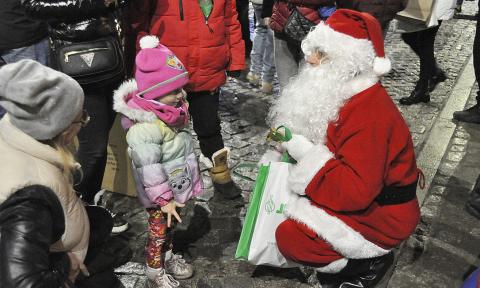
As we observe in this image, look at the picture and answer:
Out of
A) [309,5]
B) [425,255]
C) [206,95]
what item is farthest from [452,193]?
[206,95]

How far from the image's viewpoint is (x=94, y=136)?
2.88 meters

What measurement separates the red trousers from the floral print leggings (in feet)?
2.21

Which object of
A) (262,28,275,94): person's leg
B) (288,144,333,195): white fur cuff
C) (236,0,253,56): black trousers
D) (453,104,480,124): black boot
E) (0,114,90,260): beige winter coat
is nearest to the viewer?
(0,114,90,260): beige winter coat

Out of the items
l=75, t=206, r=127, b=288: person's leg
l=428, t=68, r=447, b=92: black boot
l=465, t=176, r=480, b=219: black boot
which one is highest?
l=465, t=176, r=480, b=219: black boot

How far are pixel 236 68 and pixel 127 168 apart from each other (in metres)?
1.09

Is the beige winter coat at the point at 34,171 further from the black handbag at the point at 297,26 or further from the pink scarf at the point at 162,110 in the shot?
the black handbag at the point at 297,26

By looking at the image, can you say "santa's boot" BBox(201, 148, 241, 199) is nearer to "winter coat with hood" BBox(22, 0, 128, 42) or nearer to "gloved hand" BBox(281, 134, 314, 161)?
"gloved hand" BBox(281, 134, 314, 161)

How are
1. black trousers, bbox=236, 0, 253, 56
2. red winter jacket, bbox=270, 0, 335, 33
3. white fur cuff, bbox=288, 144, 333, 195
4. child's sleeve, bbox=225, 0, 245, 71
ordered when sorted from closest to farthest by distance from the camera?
white fur cuff, bbox=288, 144, 333, 195, child's sleeve, bbox=225, 0, 245, 71, red winter jacket, bbox=270, 0, 335, 33, black trousers, bbox=236, 0, 253, 56

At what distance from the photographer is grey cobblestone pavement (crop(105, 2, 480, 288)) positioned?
9.66 ft

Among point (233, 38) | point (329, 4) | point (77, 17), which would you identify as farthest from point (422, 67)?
point (77, 17)

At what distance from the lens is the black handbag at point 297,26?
381 centimetres

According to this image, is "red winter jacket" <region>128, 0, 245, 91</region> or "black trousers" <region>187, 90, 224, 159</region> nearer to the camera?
"red winter jacket" <region>128, 0, 245, 91</region>

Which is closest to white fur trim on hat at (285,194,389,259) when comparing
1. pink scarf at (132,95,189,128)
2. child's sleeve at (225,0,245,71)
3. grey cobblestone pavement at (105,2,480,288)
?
grey cobblestone pavement at (105,2,480,288)

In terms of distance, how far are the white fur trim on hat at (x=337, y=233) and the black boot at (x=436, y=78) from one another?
13.6 feet
